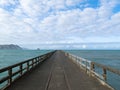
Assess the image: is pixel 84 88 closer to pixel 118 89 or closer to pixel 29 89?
pixel 29 89

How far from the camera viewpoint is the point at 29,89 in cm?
809

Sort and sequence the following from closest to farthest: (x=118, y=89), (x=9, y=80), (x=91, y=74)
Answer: (x=9, y=80), (x=91, y=74), (x=118, y=89)

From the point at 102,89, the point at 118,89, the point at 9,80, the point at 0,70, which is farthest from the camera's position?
the point at 118,89

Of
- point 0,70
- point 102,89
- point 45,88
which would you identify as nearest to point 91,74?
point 102,89

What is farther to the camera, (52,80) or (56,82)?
(52,80)

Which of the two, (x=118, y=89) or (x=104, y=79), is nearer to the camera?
(x=104, y=79)

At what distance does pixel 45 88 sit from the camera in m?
8.20

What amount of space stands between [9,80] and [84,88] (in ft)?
12.0

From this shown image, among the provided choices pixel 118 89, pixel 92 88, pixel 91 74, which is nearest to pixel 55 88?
pixel 92 88

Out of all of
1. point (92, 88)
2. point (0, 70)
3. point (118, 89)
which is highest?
point (0, 70)

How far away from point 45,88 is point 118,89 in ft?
37.6

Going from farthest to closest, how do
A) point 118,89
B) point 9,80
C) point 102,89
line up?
point 118,89, point 9,80, point 102,89

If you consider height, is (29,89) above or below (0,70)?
below

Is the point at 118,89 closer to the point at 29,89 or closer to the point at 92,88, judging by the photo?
the point at 92,88
